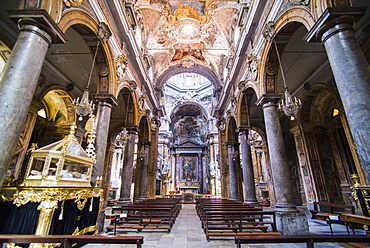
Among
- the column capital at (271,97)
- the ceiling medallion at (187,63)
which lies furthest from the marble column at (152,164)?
the column capital at (271,97)

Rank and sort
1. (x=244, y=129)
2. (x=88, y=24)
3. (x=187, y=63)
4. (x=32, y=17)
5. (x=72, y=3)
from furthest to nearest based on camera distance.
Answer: (x=187, y=63)
(x=244, y=129)
(x=88, y=24)
(x=72, y=3)
(x=32, y=17)

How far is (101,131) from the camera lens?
20.5 feet

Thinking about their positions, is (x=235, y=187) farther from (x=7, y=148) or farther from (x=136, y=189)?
(x=7, y=148)

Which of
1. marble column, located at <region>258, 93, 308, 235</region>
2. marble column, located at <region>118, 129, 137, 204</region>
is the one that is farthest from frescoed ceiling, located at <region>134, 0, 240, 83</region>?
marble column, located at <region>118, 129, 137, 204</region>

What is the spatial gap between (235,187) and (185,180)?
51.4ft

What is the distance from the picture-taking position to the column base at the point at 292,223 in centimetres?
493

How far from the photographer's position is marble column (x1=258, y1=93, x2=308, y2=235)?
5004mm

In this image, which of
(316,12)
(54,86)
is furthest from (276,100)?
(54,86)

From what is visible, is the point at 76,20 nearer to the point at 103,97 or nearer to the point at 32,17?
the point at 32,17

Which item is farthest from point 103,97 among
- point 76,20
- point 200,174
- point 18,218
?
point 200,174

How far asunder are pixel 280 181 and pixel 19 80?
676 cm

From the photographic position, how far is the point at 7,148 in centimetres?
295

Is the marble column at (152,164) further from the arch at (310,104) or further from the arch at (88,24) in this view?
the arch at (310,104)

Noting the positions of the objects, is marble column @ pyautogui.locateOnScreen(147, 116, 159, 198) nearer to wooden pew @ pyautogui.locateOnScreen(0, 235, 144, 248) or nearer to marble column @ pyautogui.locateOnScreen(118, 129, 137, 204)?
marble column @ pyautogui.locateOnScreen(118, 129, 137, 204)
